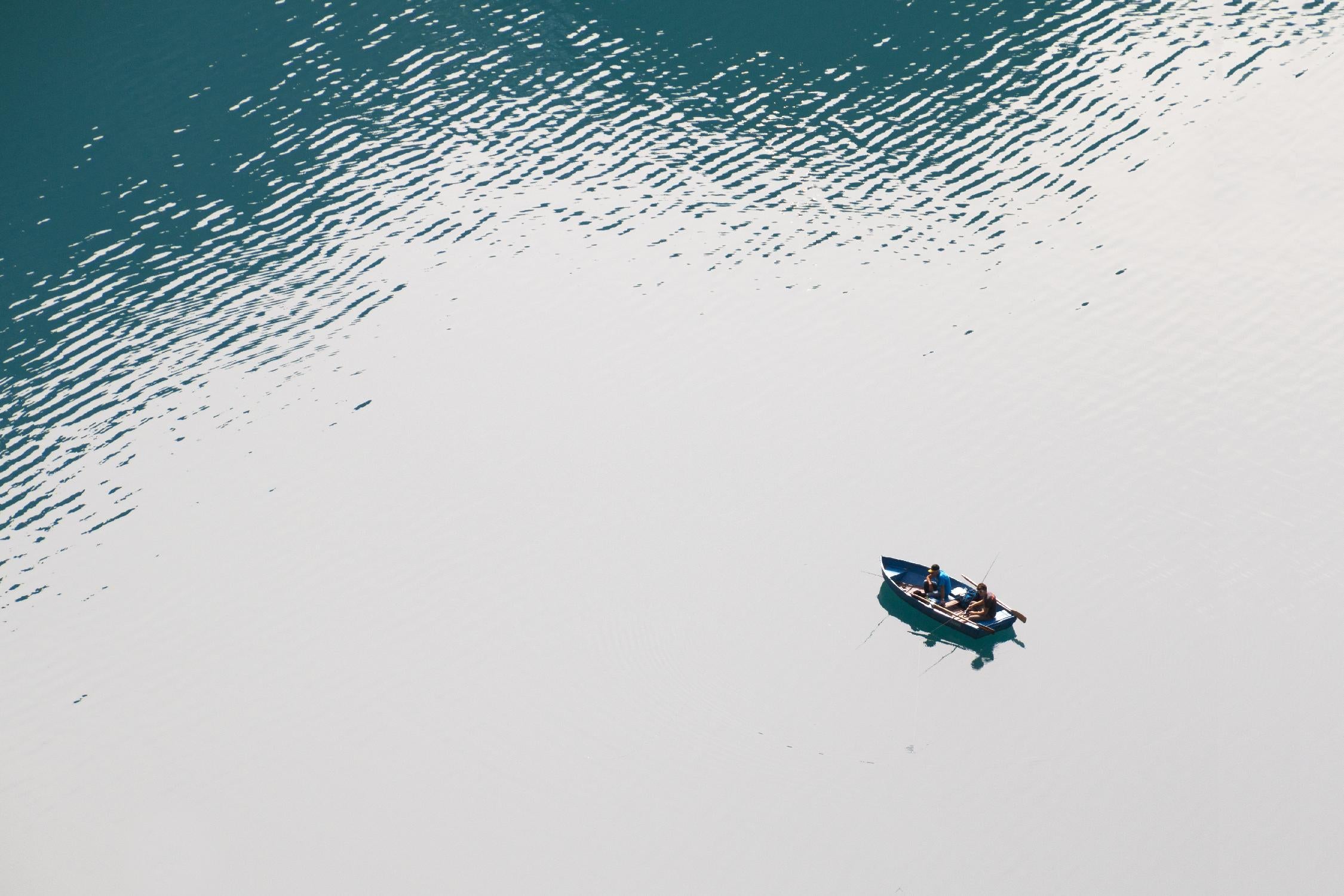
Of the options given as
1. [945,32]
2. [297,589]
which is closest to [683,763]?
[297,589]

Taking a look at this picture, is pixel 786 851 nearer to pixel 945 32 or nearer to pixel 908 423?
pixel 908 423

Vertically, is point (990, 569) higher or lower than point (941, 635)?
→ higher

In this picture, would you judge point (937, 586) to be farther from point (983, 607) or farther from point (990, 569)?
point (990, 569)

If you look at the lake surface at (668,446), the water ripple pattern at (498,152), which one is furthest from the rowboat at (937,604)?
the water ripple pattern at (498,152)

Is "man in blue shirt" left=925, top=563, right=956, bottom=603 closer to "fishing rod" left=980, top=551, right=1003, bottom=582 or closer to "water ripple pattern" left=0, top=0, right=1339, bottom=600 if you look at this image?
"fishing rod" left=980, top=551, right=1003, bottom=582

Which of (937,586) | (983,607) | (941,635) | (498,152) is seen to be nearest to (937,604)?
(937,586)

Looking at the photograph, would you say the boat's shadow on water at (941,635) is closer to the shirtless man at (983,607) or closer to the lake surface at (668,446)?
the lake surface at (668,446)
